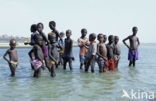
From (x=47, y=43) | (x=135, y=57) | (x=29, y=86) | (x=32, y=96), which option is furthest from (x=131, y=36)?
(x=32, y=96)

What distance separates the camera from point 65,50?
33.6ft

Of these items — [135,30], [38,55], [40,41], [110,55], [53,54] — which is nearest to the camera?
[38,55]

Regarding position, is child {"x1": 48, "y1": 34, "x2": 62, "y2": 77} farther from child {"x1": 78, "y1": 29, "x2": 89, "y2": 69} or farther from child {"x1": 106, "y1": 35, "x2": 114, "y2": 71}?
child {"x1": 106, "y1": 35, "x2": 114, "y2": 71}

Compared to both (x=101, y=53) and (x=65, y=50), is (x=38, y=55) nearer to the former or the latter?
(x=65, y=50)

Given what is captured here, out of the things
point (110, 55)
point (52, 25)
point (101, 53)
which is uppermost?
point (52, 25)

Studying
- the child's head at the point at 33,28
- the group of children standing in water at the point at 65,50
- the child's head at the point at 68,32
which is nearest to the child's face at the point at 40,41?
the group of children standing in water at the point at 65,50

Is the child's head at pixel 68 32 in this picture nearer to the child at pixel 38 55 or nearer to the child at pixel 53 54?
the child at pixel 53 54

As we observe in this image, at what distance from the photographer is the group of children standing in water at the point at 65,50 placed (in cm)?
797

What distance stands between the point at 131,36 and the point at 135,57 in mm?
1075

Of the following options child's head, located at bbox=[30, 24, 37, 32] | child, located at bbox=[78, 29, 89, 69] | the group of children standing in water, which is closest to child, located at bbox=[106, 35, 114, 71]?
the group of children standing in water

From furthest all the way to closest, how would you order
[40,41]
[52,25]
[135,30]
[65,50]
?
[135,30], [65,50], [52,25], [40,41]

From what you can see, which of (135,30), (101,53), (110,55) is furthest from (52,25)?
(135,30)

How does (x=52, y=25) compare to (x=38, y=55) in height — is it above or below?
above

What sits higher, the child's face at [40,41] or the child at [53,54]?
the child's face at [40,41]
